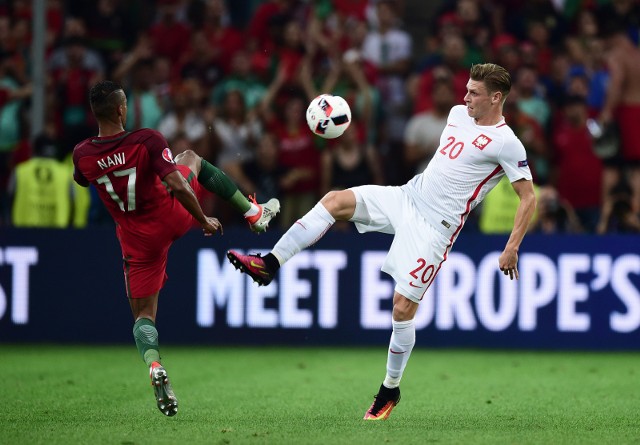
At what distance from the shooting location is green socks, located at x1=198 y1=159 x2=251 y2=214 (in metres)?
8.75

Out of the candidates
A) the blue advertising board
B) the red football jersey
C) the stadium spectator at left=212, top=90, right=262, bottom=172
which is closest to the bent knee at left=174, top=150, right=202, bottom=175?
the red football jersey

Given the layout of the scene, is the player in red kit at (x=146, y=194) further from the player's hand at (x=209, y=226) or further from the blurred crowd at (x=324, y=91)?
the blurred crowd at (x=324, y=91)

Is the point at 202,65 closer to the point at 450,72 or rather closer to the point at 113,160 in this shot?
the point at 450,72

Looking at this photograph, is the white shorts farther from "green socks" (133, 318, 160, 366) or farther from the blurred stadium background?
the blurred stadium background

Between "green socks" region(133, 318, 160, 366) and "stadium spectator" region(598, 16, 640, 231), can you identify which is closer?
"green socks" region(133, 318, 160, 366)

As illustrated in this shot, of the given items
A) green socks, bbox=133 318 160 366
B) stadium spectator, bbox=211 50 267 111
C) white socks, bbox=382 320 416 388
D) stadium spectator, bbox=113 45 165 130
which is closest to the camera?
green socks, bbox=133 318 160 366

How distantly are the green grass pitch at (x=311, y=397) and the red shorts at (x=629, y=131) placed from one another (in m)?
2.96

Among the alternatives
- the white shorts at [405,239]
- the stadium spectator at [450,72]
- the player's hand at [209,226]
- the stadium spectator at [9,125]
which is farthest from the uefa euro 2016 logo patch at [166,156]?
the stadium spectator at [9,125]

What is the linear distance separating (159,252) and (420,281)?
1.92m

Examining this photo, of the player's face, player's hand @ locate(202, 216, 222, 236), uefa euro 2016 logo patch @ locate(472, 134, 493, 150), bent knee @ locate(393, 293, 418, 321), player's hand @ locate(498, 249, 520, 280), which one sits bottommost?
bent knee @ locate(393, 293, 418, 321)

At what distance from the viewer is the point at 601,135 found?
14609 millimetres

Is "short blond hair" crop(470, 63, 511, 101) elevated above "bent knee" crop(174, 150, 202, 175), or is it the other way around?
"short blond hair" crop(470, 63, 511, 101)

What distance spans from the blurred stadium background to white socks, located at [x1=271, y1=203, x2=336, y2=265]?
352cm

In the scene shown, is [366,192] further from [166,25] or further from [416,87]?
[166,25]
